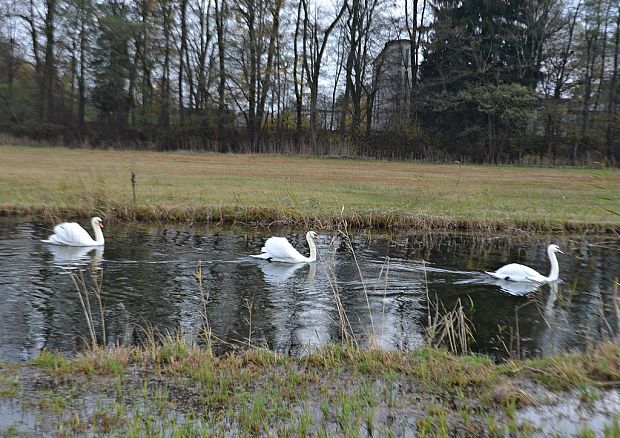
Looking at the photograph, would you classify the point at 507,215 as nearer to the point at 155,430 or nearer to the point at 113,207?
the point at 113,207

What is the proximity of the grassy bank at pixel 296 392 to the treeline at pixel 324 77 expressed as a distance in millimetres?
36945

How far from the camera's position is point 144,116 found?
4594cm

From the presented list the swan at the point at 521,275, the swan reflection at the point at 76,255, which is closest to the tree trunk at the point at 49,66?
the swan reflection at the point at 76,255

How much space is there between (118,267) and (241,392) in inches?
246

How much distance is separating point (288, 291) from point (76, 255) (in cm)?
441

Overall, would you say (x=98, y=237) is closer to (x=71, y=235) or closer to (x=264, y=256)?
(x=71, y=235)

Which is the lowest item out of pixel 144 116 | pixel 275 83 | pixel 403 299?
pixel 403 299

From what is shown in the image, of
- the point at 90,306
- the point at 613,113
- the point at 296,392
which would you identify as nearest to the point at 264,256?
the point at 90,306

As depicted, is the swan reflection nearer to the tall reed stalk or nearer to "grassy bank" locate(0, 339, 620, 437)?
the tall reed stalk

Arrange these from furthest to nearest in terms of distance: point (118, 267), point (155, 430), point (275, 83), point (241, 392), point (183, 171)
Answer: point (275, 83), point (183, 171), point (118, 267), point (241, 392), point (155, 430)

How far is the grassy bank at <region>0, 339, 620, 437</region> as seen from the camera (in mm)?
4141

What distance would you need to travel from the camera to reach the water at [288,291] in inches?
282

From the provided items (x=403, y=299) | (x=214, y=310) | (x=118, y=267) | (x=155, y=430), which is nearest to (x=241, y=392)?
(x=155, y=430)

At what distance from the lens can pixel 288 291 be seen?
947 cm
